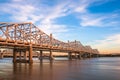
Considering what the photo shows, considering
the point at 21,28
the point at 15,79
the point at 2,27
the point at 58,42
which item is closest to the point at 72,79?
the point at 15,79

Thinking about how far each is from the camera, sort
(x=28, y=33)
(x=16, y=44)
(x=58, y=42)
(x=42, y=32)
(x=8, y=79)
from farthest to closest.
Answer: (x=58, y=42)
(x=42, y=32)
(x=28, y=33)
(x=16, y=44)
(x=8, y=79)

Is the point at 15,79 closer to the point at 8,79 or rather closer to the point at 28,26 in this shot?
the point at 8,79

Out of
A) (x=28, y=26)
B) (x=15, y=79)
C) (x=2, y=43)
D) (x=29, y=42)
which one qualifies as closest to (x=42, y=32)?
(x=28, y=26)

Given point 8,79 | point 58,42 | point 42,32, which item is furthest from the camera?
point 58,42

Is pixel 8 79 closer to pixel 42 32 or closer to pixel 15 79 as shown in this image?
pixel 15 79

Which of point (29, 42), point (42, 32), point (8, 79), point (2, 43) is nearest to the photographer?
point (8, 79)

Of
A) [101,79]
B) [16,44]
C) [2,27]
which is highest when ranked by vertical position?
[2,27]

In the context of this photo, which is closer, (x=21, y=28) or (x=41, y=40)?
(x=21, y=28)

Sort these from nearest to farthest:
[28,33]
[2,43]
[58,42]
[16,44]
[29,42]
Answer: [2,43] < [16,44] < [29,42] < [28,33] < [58,42]

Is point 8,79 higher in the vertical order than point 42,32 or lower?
lower

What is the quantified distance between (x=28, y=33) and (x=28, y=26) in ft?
11.7

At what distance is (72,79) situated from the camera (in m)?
35.5

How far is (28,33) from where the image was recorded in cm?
10156

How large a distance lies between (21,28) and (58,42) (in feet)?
198
